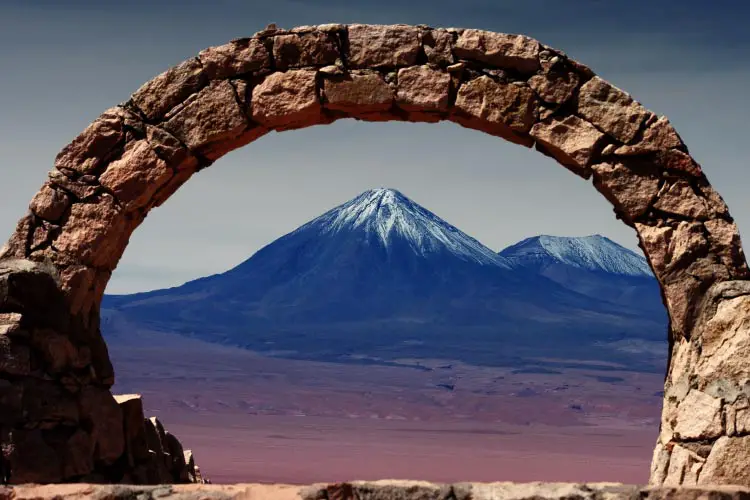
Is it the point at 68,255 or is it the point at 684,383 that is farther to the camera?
the point at 68,255

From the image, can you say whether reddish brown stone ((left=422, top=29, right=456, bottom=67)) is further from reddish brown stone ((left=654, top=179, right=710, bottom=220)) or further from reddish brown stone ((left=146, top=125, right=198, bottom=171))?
reddish brown stone ((left=146, top=125, right=198, bottom=171))

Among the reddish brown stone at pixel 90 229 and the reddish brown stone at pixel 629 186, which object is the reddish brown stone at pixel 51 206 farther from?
the reddish brown stone at pixel 629 186

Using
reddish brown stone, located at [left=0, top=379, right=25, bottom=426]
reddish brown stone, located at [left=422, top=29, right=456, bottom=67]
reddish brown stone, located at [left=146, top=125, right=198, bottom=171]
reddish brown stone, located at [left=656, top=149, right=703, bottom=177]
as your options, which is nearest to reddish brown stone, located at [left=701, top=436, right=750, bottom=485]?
reddish brown stone, located at [left=656, top=149, right=703, bottom=177]

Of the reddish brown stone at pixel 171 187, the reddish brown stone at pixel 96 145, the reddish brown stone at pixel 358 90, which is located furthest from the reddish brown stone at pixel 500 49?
the reddish brown stone at pixel 96 145

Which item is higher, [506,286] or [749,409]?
[506,286]

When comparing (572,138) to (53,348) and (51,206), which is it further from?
(53,348)

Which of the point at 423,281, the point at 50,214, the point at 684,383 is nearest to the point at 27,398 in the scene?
the point at 50,214

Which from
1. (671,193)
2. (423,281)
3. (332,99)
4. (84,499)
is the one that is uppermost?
(423,281)

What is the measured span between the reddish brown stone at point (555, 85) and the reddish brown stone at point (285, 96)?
1.55 meters

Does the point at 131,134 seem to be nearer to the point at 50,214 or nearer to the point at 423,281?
the point at 50,214

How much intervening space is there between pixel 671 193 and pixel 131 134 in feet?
12.5

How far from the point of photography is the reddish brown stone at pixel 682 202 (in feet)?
Result: 25.8

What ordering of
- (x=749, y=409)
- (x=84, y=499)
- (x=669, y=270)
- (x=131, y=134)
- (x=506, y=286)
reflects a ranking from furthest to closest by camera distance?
(x=506, y=286) < (x=131, y=134) < (x=669, y=270) < (x=749, y=409) < (x=84, y=499)

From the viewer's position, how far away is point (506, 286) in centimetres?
8025
